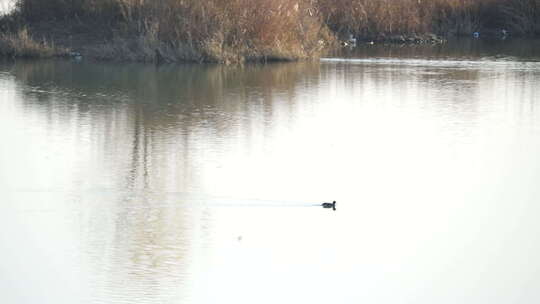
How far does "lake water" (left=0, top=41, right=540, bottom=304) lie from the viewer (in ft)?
22.5

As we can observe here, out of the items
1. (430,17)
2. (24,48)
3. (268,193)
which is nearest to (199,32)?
(24,48)

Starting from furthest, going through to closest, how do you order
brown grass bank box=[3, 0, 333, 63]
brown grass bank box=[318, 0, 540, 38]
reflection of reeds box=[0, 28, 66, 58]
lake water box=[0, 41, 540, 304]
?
1. brown grass bank box=[318, 0, 540, 38]
2. reflection of reeds box=[0, 28, 66, 58]
3. brown grass bank box=[3, 0, 333, 63]
4. lake water box=[0, 41, 540, 304]

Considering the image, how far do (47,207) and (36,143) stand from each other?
101 inches

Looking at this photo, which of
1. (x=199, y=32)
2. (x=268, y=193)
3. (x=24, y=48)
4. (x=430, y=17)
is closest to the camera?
(x=268, y=193)

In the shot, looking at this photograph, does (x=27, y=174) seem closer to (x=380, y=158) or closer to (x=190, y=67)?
(x=380, y=158)

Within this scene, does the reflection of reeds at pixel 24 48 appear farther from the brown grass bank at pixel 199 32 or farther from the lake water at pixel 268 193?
the lake water at pixel 268 193

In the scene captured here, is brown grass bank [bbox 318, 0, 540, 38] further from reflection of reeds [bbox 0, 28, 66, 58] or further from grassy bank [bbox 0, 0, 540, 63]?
reflection of reeds [bbox 0, 28, 66, 58]

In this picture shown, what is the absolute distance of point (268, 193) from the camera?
896 cm

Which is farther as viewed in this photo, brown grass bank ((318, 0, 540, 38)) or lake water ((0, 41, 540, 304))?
brown grass bank ((318, 0, 540, 38))

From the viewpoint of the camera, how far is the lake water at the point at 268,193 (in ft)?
22.5

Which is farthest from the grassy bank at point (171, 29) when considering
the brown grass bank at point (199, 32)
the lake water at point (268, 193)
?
the lake water at point (268, 193)

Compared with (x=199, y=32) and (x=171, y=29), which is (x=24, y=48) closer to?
(x=171, y=29)

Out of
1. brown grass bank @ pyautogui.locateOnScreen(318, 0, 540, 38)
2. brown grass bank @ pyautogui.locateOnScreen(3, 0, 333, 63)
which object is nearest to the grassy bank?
brown grass bank @ pyautogui.locateOnScreen(3, 0, 333, 63)

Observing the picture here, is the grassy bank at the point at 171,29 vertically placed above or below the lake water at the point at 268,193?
above
